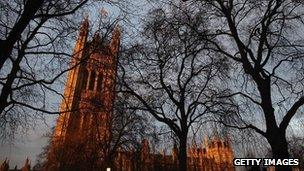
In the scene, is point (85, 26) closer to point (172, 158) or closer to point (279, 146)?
point (279, 146)

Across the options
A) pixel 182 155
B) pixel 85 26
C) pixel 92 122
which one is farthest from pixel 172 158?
pixel 85 26

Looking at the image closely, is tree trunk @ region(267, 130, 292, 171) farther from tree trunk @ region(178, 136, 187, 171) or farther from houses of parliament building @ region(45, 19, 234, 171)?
tree trunk @ region(178, 136, 187, 171)

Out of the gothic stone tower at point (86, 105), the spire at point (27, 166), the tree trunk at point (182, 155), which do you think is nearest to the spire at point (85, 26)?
the gothic stone tower at point (86, 105)

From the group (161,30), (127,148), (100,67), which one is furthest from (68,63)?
(127,148)

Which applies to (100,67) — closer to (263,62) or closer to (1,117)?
(1,117)

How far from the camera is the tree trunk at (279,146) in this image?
31.4 ft

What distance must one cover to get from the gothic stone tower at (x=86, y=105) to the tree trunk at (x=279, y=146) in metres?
7.42

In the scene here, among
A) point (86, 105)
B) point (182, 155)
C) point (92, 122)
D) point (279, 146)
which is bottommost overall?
point (279, 146)

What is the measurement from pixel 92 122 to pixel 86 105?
29.9ft

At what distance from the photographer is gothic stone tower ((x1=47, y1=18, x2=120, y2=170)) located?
13406 millimetres

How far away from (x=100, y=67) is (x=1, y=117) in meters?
4.72

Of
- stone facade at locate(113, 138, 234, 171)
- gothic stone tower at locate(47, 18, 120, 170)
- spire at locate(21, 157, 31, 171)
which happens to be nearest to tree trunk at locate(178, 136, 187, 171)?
stone facade at locate(113, 138, 234, 171)

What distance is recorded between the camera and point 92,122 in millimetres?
30062

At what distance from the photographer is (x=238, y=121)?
45.9ft
